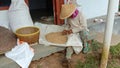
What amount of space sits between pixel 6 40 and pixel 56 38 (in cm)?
96

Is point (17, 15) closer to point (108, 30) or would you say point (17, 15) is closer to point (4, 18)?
point (4, 18)

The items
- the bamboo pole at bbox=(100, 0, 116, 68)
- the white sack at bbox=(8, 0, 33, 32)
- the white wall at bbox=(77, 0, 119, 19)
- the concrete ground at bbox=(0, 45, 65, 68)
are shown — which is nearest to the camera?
the bamboo pole at bbox=(100, 0, 116, 68)

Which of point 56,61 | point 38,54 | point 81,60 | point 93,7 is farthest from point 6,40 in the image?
point 93,7

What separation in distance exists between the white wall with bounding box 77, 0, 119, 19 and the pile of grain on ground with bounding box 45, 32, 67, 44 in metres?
1.47

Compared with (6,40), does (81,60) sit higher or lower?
lower

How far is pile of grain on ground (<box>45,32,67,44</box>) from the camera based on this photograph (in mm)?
3648

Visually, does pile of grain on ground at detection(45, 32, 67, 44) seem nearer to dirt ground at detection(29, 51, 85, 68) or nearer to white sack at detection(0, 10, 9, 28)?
dirt ground at detection(29, 51, 85, 68)

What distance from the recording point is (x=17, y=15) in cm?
401

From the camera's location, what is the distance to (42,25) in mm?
4523

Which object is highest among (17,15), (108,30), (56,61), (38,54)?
(17,15)

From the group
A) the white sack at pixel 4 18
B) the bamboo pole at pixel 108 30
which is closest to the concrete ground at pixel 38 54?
the bamboo pole at pixel 108 30

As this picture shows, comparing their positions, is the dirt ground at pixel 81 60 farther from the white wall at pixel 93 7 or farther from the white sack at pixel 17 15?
the white wall at pixel 93 7

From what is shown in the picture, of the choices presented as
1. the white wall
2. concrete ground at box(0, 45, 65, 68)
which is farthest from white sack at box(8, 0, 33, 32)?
the white wall

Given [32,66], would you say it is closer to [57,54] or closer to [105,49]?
[57,54]
